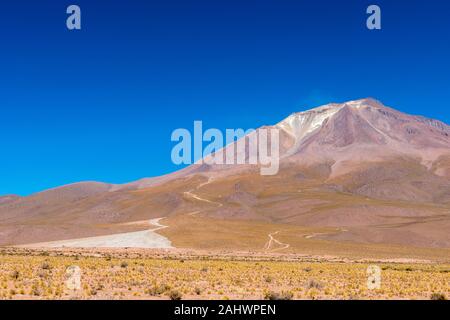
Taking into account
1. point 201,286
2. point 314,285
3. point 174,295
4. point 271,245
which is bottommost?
point 271,245

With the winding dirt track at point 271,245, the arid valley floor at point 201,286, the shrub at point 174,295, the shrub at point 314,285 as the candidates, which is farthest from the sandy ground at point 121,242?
the shrub at point 174,295

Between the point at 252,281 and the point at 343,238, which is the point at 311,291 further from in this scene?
the point at 343,238

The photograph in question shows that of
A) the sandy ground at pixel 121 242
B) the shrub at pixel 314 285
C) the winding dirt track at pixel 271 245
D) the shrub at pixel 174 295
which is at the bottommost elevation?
the winding dirt track at pixel 271 245

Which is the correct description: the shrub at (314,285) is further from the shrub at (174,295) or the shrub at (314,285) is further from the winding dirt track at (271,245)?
the winding dirt track at (271,245)

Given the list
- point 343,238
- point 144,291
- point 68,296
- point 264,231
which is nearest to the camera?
point 68,296

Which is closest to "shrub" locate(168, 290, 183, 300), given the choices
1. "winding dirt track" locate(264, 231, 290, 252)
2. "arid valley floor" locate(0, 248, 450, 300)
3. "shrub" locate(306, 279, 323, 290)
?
"arid valley floor" locate(0, 248, 450, 300)

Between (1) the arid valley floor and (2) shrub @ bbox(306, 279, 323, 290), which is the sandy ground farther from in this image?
(2) shrub @ bbox(306, 279, 323, 290)

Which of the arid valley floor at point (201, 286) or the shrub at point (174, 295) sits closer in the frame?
the shrub at point (174, 295)

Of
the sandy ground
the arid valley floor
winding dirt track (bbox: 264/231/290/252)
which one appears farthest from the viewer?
winding dirt track (bbox: 264/231/290/252)

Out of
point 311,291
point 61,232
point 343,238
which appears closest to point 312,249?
point 343,238

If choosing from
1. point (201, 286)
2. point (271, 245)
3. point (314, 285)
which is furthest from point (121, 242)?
point (314, 285)

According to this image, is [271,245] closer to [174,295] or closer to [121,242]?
[121,242]

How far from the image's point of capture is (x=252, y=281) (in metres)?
32.8
